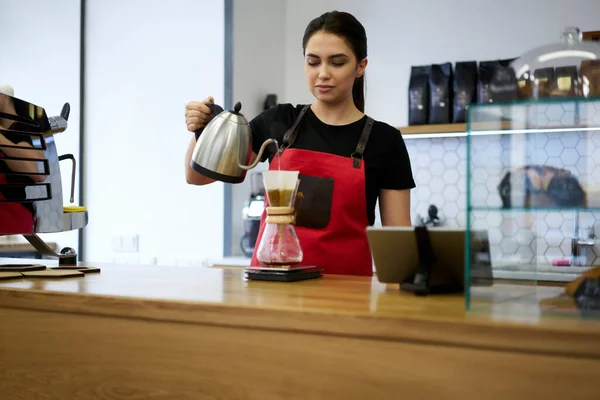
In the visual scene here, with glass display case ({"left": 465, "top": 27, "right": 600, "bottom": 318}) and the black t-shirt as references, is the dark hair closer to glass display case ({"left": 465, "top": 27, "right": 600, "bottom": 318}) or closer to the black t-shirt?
the black t-shirt

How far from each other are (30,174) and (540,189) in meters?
1.18

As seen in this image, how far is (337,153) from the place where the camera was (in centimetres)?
205

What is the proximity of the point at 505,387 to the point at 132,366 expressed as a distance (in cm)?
64

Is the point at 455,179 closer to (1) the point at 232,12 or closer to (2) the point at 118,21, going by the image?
(1) the point at 232,12

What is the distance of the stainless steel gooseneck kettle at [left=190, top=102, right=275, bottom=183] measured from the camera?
162cm

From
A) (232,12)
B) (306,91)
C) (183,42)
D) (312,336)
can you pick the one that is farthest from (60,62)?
(312,336)

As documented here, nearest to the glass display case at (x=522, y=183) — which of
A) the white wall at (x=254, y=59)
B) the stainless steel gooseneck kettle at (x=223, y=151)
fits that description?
the stainless steel gooseneck kettle at (x=223, y=151)

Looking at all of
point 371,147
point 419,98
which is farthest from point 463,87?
point 371,147

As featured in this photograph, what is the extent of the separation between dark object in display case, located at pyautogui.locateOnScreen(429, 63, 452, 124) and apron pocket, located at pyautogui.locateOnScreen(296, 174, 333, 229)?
162 cm

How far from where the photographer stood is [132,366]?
1226 millimetres

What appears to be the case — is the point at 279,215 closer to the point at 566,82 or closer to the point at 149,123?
the point at 566,82

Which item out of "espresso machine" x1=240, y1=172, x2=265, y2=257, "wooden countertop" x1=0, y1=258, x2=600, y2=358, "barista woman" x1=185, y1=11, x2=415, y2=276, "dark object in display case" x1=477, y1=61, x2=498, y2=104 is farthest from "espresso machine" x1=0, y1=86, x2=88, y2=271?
→ "dark object in display case" x1=477, y1=61, x2=498, y2=104

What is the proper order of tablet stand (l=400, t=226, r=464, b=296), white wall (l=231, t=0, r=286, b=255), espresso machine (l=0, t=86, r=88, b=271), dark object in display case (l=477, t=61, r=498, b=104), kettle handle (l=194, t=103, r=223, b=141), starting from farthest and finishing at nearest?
white wall (l=231, t=0, r=286, b=255)
dark object in display case (l=477, t=61, r=498, b=104)
kettle handle (l=194, t=103, r=223, b=141)
espresso machine (l=0, t=86, r=88, b=271)
tablet stand (l=400, t=226, r=464, b=296)

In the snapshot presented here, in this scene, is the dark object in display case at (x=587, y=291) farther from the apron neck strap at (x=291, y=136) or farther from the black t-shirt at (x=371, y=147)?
the apron neck strap at (x=291, y=136)
